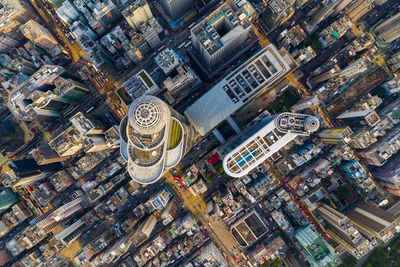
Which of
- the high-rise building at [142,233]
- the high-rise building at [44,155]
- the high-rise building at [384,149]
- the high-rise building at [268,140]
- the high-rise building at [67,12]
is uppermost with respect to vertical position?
the high-rise building at [67,12]

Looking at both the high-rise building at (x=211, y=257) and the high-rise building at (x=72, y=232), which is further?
the high-rise building at (x=72, y=232)

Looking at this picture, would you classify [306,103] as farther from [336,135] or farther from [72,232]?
Answer: [72,232]

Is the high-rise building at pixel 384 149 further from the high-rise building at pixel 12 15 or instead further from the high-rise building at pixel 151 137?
the high-rise building at pixel 12 15

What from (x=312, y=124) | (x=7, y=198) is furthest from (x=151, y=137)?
(x=7, y=198)

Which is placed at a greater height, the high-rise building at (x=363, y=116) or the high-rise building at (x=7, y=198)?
the high-rise building at (x=7, y=198)

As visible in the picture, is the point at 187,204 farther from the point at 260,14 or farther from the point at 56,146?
the point at 260,14

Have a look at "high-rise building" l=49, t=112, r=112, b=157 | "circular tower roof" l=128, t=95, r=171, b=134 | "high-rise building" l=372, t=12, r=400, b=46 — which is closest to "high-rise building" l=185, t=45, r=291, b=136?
"circular tower roof" l=128, t=95, r=171, b=134

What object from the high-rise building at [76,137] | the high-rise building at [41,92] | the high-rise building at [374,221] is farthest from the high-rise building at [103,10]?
the high-rise building at [374,221]
